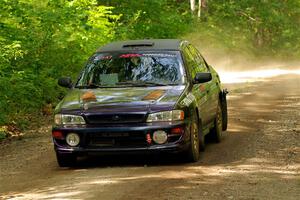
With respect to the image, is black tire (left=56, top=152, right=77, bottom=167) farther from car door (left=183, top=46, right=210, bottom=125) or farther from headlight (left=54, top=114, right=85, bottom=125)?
car door (left=183, top=46, right=210, bottom=125)

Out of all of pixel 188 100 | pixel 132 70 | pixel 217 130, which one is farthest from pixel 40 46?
pixel 188 100

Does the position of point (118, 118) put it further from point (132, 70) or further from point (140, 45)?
point (140, 45)

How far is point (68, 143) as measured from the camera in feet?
30.9

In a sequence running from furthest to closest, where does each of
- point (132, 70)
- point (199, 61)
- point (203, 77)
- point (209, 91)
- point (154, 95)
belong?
point (199, 61), point (209, 91), point (132, 70), point (203, 77), point (154, 95)

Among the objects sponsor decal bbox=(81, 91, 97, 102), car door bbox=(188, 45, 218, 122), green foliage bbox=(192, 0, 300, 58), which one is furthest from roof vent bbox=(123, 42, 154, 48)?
green foliage bbox=(192, 0, 300, 58)

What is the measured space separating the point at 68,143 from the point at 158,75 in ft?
6.00

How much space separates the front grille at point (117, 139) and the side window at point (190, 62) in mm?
1759

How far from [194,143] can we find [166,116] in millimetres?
783

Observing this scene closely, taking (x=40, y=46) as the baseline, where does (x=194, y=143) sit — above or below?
below

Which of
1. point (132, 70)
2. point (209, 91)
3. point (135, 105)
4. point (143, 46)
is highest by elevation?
point (143, 46)

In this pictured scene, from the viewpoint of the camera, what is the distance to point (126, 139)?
9.22m

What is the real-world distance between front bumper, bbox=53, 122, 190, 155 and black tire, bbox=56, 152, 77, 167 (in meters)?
0.39

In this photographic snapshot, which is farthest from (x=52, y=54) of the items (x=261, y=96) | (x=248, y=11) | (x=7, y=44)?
(x=248, y=11)

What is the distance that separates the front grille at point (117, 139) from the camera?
9.19 metres
